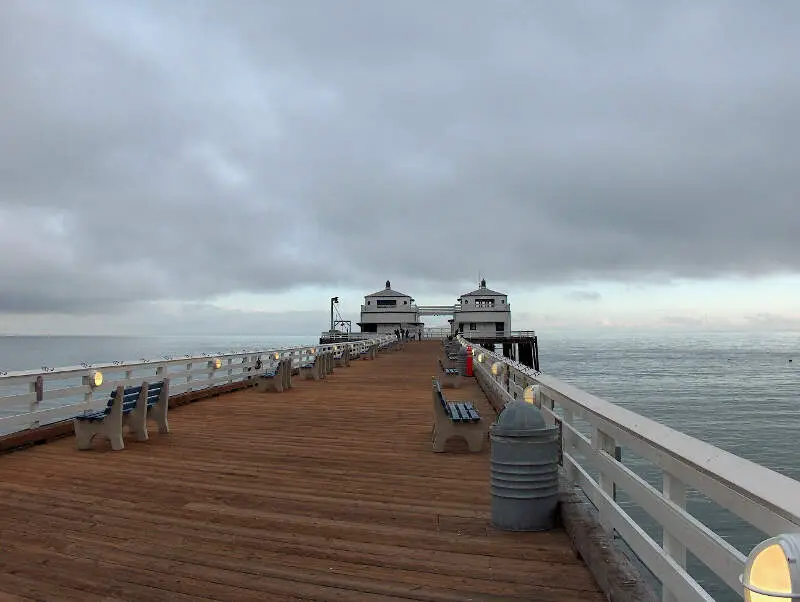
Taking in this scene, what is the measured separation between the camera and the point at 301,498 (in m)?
5.52

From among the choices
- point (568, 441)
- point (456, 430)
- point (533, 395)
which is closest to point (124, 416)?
point (456, 430)

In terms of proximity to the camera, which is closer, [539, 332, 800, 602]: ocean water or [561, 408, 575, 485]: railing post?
[561, 408, 575, 485]: railing post

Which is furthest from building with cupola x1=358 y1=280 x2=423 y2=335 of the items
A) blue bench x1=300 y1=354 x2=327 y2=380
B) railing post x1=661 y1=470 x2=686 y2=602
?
railing post x1=661 y1=470 x2=686 y2=602

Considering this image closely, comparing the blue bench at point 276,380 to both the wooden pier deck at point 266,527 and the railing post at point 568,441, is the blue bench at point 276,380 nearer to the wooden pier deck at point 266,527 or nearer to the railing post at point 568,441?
the wooden pier deck at point 266,527

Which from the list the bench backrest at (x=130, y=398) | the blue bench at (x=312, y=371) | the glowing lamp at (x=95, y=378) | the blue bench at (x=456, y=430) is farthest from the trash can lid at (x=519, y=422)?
the blue bench at (x=312, y=371)

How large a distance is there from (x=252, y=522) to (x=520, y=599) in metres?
2.32

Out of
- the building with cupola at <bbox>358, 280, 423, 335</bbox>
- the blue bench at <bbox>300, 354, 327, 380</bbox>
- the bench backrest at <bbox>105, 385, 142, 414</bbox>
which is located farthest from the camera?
the building with cupola at <bbox>358, 280, 423, 335</bbox>

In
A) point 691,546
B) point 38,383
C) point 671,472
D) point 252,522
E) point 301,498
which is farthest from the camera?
point 38,383

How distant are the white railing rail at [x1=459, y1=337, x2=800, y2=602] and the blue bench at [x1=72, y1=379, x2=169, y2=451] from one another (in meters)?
5.94

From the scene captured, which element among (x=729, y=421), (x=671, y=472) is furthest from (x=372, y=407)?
(x=729, y=421)

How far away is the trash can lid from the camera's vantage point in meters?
4.42

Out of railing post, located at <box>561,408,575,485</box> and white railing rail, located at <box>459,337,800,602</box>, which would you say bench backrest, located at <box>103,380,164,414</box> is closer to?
railing post, located at <box>561,408,575,485</box>

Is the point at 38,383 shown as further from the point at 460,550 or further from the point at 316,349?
the point at 316,349

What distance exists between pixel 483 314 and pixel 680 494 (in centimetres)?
6971
